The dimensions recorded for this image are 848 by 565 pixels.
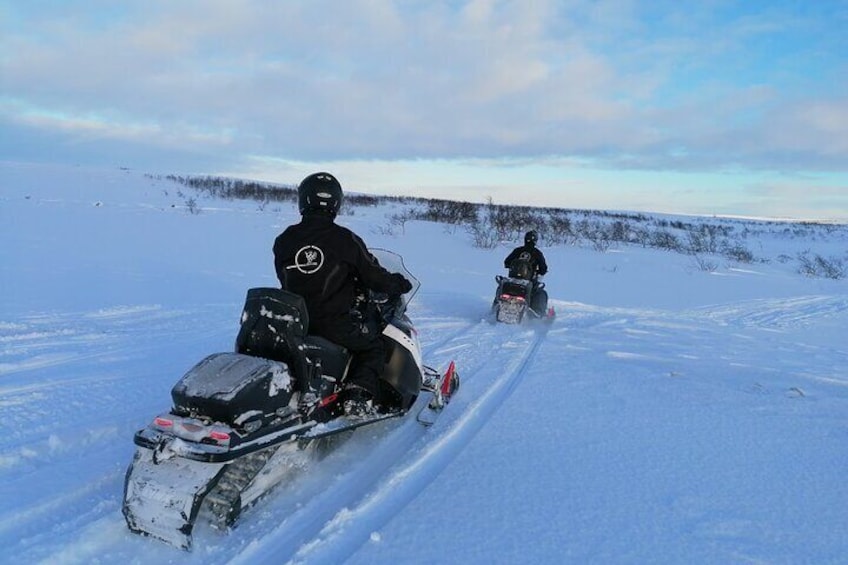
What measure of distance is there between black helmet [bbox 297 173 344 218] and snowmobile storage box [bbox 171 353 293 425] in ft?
3.40

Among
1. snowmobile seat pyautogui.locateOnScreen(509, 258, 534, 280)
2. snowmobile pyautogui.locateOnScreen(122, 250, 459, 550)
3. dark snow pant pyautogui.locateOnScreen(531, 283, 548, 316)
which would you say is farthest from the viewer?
snowmobile seat pyautogui.locateOnScreen(509, 258, 534, 280)

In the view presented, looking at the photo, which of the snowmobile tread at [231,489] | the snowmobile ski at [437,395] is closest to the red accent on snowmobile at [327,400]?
the snowmobile tread at [231,489]

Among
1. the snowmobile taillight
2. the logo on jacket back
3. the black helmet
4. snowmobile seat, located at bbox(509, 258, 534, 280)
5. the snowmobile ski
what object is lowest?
the snowmobile ski

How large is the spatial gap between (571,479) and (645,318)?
17.8 ft

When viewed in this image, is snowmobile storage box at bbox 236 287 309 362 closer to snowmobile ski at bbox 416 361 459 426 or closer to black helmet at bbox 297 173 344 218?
black helmet at bbox 297 173 344 218

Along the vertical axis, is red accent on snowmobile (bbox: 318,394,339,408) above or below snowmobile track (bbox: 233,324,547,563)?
above

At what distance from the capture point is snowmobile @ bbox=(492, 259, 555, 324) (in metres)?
7.29

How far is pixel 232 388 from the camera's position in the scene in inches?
98.7

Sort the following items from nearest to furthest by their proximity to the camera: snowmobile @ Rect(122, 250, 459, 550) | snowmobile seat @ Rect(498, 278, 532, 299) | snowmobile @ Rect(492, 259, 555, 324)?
snowmobile @ Rect(122, 250, 459, 550), snowmobile @ Rect(492, 259, 555, 324), snowmobile seat @ Rect(498, 278, 532, 299)

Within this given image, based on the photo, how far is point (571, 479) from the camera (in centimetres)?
307

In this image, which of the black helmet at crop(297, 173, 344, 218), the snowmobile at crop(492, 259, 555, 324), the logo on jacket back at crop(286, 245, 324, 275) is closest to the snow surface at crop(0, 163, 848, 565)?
the snowmobile at crop(492, 259, 555, 324)

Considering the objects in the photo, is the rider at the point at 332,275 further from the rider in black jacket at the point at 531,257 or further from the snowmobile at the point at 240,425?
the rider in black jacket at the point at 531,257

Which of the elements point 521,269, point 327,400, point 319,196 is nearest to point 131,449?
point 327,400

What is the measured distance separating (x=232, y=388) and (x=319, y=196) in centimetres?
134
